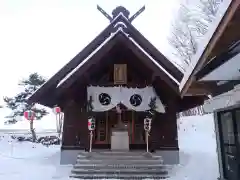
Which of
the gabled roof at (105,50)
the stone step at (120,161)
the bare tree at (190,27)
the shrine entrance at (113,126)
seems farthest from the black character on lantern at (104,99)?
the bare tree at (190,27)

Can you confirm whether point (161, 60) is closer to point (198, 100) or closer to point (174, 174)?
point (198, 100)

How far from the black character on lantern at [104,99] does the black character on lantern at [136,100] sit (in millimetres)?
930

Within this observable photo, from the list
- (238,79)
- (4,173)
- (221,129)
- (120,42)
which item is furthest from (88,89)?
(238,79)

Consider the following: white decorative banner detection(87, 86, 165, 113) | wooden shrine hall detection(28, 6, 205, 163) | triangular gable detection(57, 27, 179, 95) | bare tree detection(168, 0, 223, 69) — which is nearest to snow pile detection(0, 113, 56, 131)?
bare tree detection(168, 0, 223, 69)

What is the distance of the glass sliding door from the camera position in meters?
6.37

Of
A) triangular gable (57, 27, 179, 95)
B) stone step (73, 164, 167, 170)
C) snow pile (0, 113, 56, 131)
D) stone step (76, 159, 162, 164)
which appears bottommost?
stone step (73, 164, 167, 170)

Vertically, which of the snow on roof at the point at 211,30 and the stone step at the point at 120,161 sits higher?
the snow on roof at the point at 211,30

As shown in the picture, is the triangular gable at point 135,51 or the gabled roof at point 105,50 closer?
the triangular gable at point 135,51

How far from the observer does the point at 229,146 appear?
22.0 feet

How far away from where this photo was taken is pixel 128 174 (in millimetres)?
8383

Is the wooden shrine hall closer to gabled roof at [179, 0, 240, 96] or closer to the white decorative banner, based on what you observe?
the white decorative banner

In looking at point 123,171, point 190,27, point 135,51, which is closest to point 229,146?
point 123,171

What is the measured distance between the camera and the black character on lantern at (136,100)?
997 cm

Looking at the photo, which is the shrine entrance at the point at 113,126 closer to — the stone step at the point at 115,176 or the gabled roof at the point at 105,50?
the gabled roof at the point at 105,50
